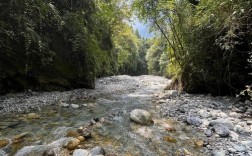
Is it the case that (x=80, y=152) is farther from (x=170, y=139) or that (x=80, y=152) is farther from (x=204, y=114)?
(x=204, y=114)

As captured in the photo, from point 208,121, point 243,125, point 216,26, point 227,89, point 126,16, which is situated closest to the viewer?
point 243,125

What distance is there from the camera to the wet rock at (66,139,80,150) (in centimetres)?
407

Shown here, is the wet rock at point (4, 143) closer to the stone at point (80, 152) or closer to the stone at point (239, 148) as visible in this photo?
the stone at point (80, 152)

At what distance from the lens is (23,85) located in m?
8.59

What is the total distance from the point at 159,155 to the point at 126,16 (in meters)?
21.7

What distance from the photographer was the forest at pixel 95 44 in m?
7.18

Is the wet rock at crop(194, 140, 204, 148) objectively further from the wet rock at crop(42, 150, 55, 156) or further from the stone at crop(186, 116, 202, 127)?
the wet rock at crop(42, 150, 55, 156)

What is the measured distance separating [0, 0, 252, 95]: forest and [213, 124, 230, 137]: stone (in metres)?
1.15

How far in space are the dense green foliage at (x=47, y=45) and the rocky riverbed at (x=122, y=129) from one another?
130 cm

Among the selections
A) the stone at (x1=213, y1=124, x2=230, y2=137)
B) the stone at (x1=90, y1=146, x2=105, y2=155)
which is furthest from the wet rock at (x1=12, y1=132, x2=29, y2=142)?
the stone at (x1=213, y1=124, x2=230, y2=137)

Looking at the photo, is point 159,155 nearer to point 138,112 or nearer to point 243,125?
point 138,112

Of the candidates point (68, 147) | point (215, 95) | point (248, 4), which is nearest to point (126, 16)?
point (215, 95)

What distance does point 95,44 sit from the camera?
11.5 m

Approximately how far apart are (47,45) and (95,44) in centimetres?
304
